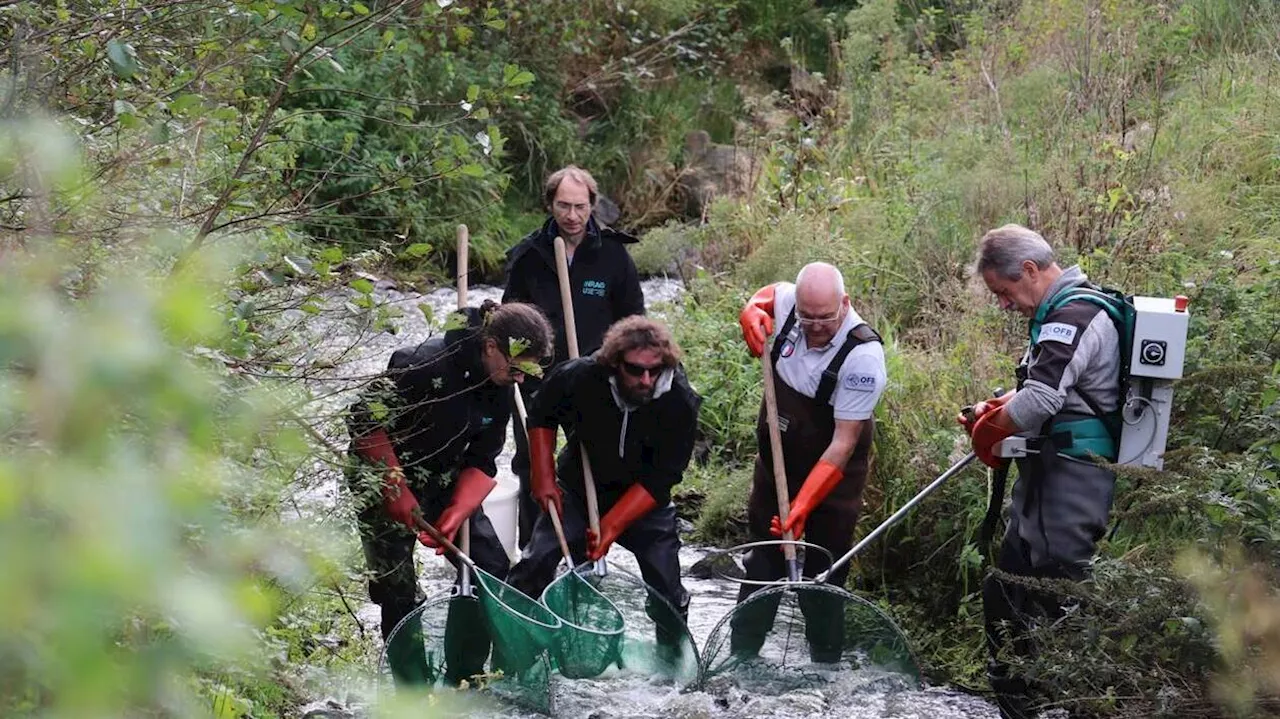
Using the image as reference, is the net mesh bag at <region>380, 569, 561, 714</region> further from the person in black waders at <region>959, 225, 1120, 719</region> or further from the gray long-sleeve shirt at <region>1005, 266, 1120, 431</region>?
the gray long-sleeve shirt at <region>1005, 266, 1120, 431</region>

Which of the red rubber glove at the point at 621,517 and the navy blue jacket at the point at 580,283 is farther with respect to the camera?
the navy blue jacket at the point at 580,283

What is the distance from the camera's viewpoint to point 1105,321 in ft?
15.0

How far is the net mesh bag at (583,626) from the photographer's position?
498cm

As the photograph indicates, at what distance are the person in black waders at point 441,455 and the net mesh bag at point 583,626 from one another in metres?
0.28

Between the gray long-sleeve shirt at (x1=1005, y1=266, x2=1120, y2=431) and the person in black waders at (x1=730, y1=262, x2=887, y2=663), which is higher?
the gray long-sleeve shirt at (x1=1005, y1=266, x2=1120, y2=431)

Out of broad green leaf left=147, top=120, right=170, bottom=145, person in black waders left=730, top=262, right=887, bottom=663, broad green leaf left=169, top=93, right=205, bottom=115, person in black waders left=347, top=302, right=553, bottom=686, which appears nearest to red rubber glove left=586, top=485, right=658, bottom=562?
person in black waders left=347, top=302, right=553, bottom=686

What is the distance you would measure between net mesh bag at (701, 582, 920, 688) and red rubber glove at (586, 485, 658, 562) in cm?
53

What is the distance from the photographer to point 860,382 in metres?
5.24

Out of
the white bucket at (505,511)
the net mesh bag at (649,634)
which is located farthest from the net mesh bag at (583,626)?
the white bucket at (505,511)

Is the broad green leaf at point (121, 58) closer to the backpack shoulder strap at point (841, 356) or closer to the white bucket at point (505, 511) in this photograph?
the backpack shoulder strap at point (841, 356)

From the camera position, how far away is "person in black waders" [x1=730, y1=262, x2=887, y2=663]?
17.1 feet

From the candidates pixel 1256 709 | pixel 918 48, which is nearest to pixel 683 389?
pixel 1256 709

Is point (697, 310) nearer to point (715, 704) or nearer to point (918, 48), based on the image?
point (715, 704)

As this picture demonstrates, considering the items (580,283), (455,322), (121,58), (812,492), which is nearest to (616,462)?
(812,492)
